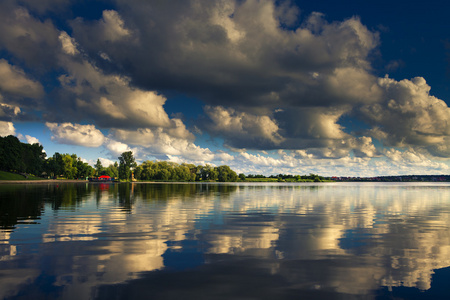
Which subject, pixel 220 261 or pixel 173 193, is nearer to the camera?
pixel 220 261

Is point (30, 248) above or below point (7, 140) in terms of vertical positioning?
below

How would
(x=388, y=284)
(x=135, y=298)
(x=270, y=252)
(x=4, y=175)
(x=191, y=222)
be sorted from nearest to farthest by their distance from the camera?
(x=135, y=298) < (x=388, y=284) < (x=270, y=252) < (x=191, y=222) < (x=4, y=175)

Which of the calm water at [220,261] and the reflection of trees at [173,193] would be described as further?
the reflection of trees at [173,193]

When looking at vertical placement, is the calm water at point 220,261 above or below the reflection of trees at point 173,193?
above

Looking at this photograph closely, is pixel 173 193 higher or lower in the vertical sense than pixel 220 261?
lower

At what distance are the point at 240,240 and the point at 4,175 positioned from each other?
19052 cm

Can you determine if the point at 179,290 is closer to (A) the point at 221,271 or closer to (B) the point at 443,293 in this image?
(A) the point at 221,271

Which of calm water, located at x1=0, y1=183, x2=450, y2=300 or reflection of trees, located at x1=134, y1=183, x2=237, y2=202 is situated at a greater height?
calm water, located at x1=0, y1=183, x2=450, y2=300

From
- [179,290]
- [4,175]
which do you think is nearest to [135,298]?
[179,290]

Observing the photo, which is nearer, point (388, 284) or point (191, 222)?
point (388, 284)

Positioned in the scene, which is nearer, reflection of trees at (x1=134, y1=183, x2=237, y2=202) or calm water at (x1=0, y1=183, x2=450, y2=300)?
calm water at (x1=0, y1=183, x2=450, y2=300)

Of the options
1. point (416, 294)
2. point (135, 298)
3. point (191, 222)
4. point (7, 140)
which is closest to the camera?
point (135, 298)

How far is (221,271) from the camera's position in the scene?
13.5 meters

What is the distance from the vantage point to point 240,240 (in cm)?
2023
